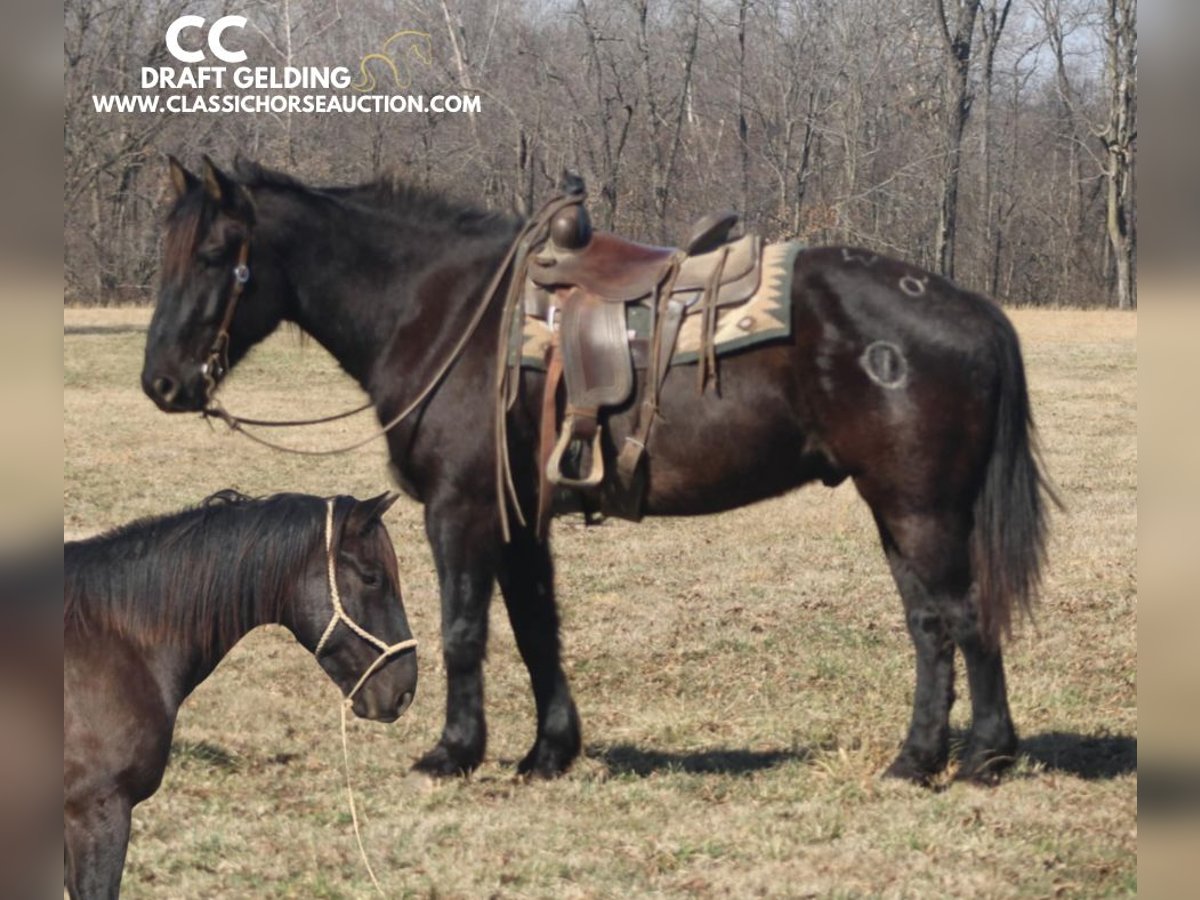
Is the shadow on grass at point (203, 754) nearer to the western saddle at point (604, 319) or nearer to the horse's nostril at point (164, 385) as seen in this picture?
the horse's nostril at point (164, 385)

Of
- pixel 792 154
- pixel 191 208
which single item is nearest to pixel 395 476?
pixel 191 208

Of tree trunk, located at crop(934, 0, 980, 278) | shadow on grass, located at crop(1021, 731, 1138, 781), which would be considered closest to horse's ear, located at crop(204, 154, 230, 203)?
shadow on grass, located at crop(1021, 731, 1138, 781)

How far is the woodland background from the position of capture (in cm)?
2917

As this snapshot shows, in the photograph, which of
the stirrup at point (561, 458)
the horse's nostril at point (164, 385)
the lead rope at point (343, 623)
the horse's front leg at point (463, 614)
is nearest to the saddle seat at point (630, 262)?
the stirrup at point (561, 458)

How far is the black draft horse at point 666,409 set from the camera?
196 inches

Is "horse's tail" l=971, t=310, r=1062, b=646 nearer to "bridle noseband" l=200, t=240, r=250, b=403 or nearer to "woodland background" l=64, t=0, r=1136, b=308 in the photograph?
"bridle noseband" l=200, t=240, r=250, b=403

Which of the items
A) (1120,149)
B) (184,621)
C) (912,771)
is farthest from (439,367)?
(1120,149)

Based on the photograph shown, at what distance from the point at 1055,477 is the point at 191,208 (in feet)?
30.9

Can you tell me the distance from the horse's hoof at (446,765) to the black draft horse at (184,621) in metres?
1.42

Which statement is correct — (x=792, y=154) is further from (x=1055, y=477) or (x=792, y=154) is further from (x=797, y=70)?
(x=1055, y=477)

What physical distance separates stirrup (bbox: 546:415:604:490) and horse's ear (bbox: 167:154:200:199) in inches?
61.3

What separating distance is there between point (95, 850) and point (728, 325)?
279 cm

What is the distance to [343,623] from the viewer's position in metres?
3.76

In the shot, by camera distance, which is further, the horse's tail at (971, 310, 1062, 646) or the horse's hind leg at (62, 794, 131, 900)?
the horse's tail at (971, 310, 1062, 646)
